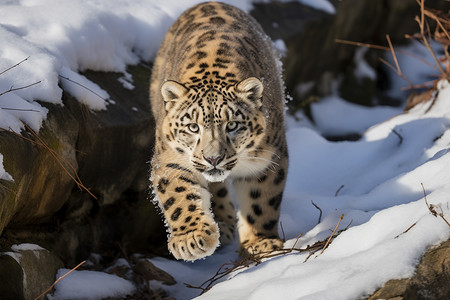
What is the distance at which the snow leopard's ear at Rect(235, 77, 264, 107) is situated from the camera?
5098 mm

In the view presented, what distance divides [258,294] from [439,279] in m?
0.92

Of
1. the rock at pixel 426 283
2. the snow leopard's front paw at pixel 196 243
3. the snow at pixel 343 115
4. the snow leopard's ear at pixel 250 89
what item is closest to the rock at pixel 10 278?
the snow leopard's front paw at pixel 196 243

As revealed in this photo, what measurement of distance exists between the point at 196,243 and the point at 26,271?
3.68 ft

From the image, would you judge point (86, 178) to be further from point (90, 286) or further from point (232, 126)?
point (232, 126)

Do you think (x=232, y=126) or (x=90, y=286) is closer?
(x=90, y=286)

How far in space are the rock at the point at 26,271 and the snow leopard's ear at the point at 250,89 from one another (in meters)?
1.83

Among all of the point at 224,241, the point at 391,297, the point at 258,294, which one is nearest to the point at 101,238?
the point at 224,241

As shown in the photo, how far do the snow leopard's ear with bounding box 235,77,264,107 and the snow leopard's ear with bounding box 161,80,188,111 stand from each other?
0.41 metres

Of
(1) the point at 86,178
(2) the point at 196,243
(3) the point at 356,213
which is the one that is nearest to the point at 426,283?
(3) the point at 356,213

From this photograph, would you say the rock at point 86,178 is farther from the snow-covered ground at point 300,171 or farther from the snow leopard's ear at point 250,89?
the snow leopard's ear at point 250,89

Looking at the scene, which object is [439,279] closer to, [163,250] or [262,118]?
[262,118]

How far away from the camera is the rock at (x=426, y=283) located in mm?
3293

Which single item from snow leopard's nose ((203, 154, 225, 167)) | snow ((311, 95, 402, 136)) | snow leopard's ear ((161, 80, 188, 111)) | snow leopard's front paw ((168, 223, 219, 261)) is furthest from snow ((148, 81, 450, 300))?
snow ((311, 95, 402, 136))

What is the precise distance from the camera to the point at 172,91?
520cm
